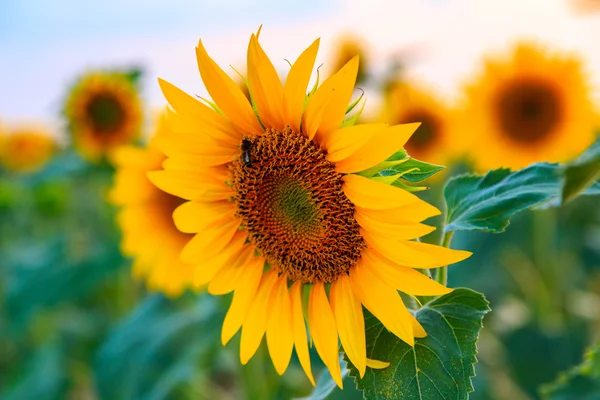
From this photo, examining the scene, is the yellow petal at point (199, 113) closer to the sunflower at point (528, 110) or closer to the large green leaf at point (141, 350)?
the large green leaf at point (141, 350)

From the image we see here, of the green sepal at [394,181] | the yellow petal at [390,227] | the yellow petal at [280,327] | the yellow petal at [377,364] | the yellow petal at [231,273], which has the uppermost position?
the green sepal at [394,181]

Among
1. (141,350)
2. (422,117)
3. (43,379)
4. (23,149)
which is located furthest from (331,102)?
(23,149)

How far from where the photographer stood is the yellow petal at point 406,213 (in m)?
0.82

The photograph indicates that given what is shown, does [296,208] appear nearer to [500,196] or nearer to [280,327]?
[280,327]

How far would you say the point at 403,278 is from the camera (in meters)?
0.88

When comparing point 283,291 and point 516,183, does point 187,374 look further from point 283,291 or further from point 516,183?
point 516,183

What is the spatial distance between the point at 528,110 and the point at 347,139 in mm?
2070

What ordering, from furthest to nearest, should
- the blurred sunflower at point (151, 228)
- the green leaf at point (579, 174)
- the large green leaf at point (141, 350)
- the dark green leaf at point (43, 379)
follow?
the dark green leaf at point (43, 379)
the large green leaf at point (141, 350)
the blurred sunflower at point (151, 228)
the green leaf at point (579, 174)

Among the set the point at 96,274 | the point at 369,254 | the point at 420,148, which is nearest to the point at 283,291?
the point at 369,254

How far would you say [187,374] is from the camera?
7.33 ft

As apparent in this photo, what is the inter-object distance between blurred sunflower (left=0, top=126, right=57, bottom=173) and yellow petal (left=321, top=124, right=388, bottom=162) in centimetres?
469

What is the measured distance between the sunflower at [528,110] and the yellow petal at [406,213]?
1.91 m

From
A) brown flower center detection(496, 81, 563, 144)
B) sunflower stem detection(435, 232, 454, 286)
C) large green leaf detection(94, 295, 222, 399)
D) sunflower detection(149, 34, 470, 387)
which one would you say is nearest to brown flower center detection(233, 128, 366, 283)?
sunflower detection(149, 34, 470, 387)

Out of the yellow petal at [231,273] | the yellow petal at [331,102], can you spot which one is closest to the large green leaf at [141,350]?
the yellow petal at [231,273]
